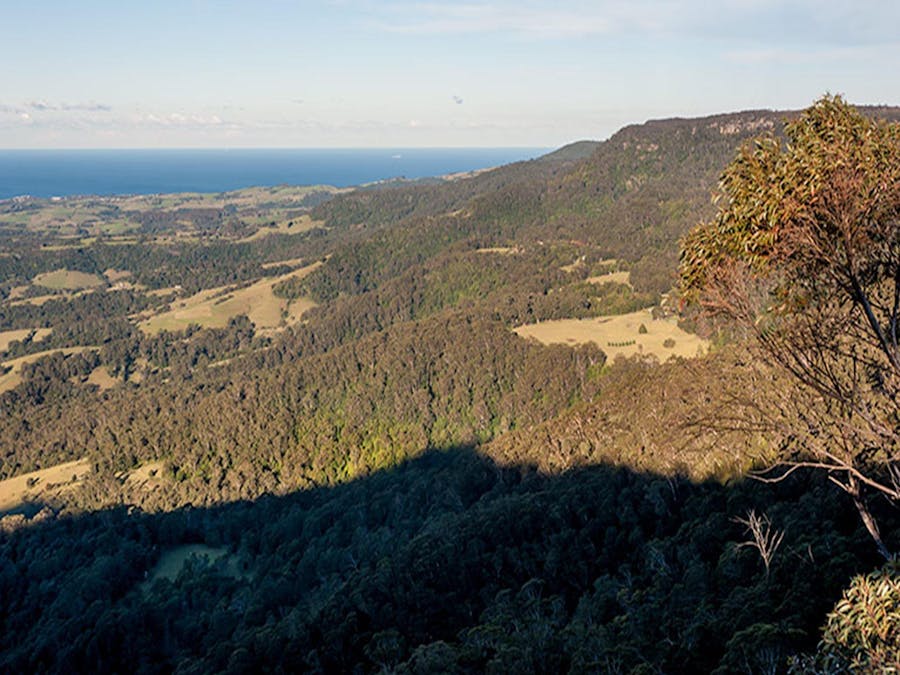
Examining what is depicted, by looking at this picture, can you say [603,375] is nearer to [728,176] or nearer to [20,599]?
[20,599]

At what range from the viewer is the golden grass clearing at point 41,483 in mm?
111250

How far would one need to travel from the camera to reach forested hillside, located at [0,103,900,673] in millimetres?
30922

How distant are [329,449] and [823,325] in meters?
120

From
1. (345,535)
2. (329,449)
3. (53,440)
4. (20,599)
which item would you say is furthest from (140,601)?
(53,440)

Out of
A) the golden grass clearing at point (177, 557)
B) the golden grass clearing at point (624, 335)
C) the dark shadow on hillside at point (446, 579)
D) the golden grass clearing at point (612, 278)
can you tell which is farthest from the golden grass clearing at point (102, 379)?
the golden grass clearing at point (612, 278)

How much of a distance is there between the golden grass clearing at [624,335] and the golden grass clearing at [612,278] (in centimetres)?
2750

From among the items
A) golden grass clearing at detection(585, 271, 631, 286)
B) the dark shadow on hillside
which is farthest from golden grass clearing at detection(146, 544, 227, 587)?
golden grass clearing at detection(585, 271, 631, 286)

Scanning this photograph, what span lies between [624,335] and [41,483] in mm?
130551

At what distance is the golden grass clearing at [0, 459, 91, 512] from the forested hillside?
2.64 ft

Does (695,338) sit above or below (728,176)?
below

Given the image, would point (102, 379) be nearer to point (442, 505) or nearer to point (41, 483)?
point (41, 483)

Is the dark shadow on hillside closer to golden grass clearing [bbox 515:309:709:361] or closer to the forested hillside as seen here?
the forested hillside

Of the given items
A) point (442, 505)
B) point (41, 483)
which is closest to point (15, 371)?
point (41, 483)

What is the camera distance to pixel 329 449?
12362cm
